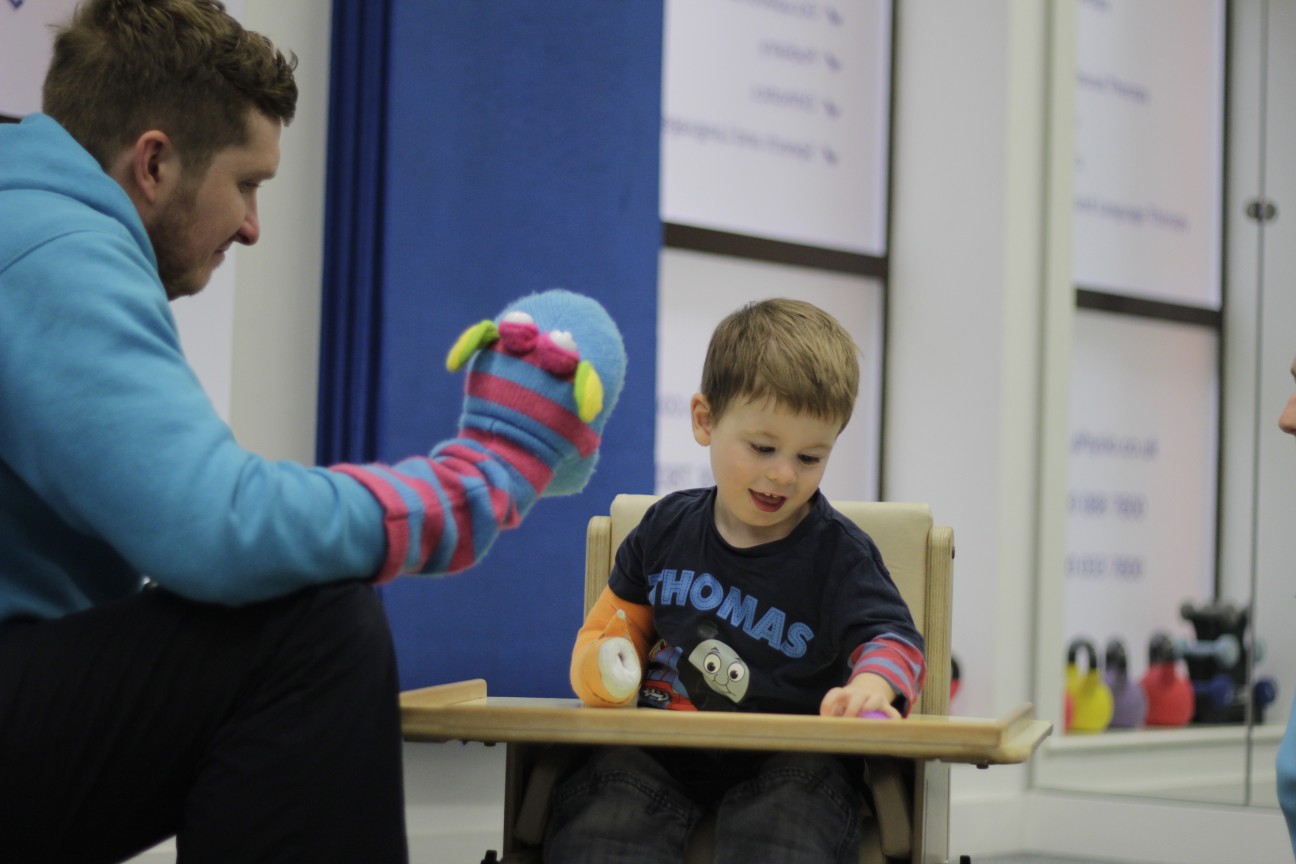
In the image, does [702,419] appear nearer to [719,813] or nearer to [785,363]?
[785,363]

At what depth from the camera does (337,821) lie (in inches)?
50.4

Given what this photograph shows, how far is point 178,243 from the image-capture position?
1.57 m

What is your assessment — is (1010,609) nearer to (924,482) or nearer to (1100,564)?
(924,482)

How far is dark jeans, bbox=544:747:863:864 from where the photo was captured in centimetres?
168

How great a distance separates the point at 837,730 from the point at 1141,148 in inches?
146

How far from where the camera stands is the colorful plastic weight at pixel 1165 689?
13.8ft

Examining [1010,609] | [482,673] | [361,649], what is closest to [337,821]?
[361,649]

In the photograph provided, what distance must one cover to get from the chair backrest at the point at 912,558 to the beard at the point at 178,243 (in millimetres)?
771

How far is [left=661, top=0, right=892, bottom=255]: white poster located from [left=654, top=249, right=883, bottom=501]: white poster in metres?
0.11

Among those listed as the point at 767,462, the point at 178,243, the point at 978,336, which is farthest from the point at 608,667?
the point at 978,336

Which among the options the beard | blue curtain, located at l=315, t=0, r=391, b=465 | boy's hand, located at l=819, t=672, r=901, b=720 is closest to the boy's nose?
boy's hand, located at l=819, t=672, r=901, b=720

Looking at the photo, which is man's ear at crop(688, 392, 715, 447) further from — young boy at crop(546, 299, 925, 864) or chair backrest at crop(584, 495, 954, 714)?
chair backrest at crop(584, 495, 954, 714)

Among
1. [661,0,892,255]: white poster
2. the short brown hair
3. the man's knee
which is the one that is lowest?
the man's knee

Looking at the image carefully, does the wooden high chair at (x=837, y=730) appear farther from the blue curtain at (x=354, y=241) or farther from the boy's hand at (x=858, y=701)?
the blue curtain at (x=354, y=241)
